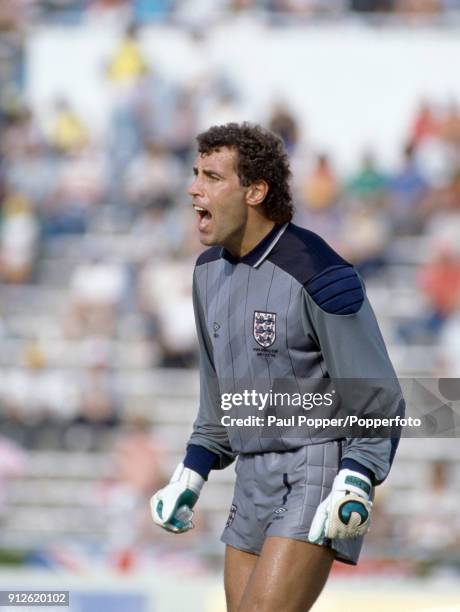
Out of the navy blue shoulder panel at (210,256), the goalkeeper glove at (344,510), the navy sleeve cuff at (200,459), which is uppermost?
the navy blue shoulder panel at (210,256)

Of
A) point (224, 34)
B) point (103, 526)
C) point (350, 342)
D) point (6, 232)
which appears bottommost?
point (103, 526)

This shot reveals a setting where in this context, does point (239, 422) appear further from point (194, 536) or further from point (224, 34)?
point (224, 34)

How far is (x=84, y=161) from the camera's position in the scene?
13156 mm

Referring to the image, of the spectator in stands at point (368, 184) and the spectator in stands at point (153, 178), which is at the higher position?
the spectator in stands at point (368, 184)

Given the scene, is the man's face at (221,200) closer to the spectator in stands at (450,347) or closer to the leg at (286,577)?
the leg at (286,577)

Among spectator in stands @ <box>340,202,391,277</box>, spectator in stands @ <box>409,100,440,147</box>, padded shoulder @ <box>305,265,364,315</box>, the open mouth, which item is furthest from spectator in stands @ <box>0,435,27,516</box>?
padded shoulder @ <box>305,265,364,315</box>

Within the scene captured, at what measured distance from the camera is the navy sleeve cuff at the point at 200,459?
4551mm

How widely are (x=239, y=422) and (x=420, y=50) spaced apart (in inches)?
404

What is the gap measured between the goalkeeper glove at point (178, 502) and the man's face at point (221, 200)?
2.64 ft

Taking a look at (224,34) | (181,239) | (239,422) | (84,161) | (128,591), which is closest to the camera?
(239,422)

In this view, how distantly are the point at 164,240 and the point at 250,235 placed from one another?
7916 millimetres

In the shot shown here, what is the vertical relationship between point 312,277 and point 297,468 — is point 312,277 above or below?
above

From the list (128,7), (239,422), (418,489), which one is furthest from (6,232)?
(239,422)

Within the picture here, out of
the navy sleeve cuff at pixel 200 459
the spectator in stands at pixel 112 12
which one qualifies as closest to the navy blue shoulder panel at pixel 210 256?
the navy sleeve cuff at pixel 200 459
